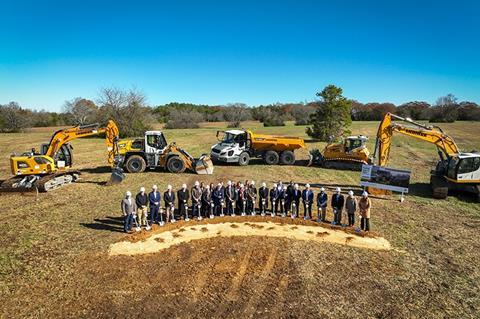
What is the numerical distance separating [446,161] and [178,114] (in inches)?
2270

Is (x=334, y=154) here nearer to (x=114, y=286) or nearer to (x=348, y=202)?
(x=348, y=202)

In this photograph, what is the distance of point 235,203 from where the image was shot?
562 inches

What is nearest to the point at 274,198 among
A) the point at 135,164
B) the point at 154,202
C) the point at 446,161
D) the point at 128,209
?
the point at 154,202

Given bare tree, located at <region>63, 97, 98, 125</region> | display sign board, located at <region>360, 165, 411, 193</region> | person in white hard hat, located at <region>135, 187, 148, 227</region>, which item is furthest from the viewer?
bare tree, located at <region>63, 97, 98, 125</region>

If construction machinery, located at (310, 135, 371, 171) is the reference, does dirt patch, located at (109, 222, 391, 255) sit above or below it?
below

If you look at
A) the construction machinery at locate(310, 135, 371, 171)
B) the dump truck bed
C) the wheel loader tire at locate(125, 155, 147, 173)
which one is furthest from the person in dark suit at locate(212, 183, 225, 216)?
the construction machinery at locate(310, 135, 371, 171)

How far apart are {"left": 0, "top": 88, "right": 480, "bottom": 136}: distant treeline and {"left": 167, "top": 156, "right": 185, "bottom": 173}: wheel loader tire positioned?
2377cm

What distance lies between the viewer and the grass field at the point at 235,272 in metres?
8.02

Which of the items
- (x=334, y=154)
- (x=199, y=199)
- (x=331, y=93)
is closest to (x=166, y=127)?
(x=331, y=93)

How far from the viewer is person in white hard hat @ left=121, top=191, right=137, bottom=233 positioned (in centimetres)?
1179

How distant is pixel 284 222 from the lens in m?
13.3

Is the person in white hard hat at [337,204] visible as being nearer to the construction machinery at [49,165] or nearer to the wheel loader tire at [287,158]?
the construction machinery at [49,165]

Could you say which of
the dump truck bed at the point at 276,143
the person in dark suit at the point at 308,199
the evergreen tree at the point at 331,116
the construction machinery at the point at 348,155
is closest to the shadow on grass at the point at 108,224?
the person in dark suit at the point at 308,199

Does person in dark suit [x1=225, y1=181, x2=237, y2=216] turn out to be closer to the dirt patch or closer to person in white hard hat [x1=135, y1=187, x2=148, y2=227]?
the dirt patch
